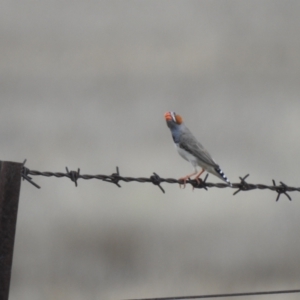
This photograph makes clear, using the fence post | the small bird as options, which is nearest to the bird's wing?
the small bird

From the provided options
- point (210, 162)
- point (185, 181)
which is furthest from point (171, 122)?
point (185, 181)

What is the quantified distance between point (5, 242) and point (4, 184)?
27cm

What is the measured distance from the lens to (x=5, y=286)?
2.67m

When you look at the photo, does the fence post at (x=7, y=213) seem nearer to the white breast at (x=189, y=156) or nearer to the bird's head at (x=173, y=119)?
the white breast at (x=189, y=156)

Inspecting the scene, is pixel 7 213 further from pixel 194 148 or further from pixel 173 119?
pixel 173 119

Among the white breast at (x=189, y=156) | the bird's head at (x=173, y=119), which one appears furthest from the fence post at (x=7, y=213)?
the bird's head at (x=173, y=119)

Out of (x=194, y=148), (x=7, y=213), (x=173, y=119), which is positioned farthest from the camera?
(x=173, y=119)

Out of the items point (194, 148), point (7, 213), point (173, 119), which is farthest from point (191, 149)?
point (7, 213)

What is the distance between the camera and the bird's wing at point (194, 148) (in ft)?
17.7

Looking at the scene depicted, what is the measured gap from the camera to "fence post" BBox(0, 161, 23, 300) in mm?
2682

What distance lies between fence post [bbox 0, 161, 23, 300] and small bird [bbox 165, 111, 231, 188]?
274cm

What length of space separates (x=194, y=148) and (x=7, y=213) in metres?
3.14

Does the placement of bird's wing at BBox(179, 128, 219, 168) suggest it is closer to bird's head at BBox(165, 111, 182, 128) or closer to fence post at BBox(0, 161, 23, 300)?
bird's head at BBox(165, 111, 182, 128)

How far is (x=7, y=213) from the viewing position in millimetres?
2703
